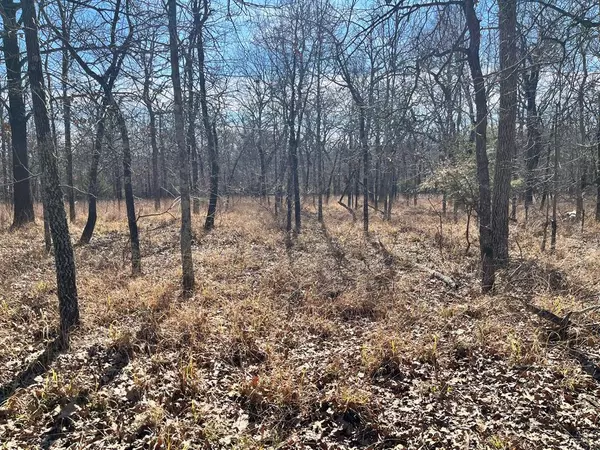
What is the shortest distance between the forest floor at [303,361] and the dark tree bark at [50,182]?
0.39 m

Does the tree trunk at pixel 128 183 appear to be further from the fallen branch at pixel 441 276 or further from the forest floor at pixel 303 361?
the fallen branch at pixel 441 276

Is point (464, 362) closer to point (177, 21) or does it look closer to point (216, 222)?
point (177, 21)

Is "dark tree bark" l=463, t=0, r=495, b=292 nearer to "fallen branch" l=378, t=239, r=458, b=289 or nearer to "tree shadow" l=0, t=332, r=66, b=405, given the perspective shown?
"fallen branch" l=378, t=239, r=458, b=289

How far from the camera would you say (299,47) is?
12.7 metres

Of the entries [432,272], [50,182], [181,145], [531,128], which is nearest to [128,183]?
[181,145]

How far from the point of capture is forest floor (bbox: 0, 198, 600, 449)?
288 cm

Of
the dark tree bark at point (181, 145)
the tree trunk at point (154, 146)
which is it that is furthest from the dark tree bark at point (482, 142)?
the tree trunk at point (154, 146)

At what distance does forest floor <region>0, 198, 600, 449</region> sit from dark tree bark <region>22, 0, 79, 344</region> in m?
0.39

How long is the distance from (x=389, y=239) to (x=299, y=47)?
7.75 meters

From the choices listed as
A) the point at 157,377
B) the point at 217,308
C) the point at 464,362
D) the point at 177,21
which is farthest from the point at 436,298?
the point at 177,21

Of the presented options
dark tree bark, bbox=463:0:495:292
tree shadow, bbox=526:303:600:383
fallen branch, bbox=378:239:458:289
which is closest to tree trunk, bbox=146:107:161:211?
dark tree bark, bbox=463:0:495:292

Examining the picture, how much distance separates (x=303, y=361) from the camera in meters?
3.95

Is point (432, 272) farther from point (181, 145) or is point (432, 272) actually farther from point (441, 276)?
point (181, 145)

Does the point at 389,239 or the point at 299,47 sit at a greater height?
the point at 299,47
